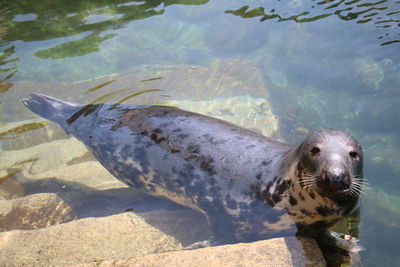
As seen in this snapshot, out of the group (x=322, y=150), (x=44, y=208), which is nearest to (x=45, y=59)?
(x=44, y=208)

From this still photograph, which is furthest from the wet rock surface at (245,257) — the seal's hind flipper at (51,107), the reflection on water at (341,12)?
the reflection on water at (341,12)

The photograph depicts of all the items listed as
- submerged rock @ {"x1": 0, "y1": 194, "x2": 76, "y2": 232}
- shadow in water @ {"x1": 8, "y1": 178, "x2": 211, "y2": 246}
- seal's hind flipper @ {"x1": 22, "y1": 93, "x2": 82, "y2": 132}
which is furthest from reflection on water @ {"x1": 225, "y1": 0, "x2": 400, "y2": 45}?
submerged rock @ {"x1": 0, "y1": 194, "x2": 76, "y2": 232}

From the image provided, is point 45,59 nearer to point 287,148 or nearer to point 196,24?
point 196,24

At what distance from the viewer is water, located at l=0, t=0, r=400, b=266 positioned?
474 centimetres

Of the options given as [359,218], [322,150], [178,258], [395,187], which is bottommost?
[395,187]

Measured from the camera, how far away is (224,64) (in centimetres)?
623

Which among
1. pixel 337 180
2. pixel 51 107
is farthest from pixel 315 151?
pixel 51 107

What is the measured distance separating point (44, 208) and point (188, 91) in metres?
2.98

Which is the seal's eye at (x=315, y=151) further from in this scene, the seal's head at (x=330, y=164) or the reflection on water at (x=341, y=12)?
the reflection on water at (x=341, y=12)

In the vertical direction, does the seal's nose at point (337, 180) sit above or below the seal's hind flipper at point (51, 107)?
above

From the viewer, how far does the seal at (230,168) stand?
7.41ft

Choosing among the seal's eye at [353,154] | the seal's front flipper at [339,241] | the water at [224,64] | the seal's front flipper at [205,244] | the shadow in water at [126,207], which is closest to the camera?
the seal's eye at [353,154]

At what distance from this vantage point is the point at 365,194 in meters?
3.49

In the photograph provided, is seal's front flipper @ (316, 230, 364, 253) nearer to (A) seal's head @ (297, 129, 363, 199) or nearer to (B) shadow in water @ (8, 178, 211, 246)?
(A) seal's head @ (297, 129, 363, 199)
